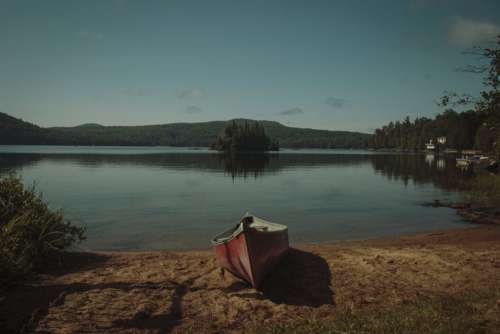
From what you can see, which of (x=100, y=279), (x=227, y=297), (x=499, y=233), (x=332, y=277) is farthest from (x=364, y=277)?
(x=499, y=233)

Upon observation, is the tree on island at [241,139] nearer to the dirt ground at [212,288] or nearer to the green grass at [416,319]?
the dirt ground at [212,288]

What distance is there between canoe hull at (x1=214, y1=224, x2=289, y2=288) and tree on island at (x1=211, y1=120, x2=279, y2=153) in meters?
157

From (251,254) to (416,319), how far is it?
4.82 m

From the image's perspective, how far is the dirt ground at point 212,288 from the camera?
25.5 feet

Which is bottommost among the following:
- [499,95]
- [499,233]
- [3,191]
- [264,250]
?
[499,233]

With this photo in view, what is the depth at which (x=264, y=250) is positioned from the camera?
10789 mm

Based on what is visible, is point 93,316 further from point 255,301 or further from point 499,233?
point 499,233

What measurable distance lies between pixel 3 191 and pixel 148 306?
800 cm

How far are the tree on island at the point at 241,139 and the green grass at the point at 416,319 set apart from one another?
527 feet

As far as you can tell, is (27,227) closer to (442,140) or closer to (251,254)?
(251,254)

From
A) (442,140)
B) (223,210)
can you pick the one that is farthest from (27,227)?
(442,140)

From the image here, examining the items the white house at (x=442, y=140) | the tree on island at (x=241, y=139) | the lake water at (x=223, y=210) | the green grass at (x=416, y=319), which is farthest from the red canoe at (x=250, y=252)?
the white house at (x=442, y=140)

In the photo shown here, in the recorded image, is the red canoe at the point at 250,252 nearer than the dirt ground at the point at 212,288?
No

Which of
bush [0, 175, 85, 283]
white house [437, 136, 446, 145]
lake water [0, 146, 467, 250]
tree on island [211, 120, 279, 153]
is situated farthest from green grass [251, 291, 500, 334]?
white house [437, 136, 446, 145]
